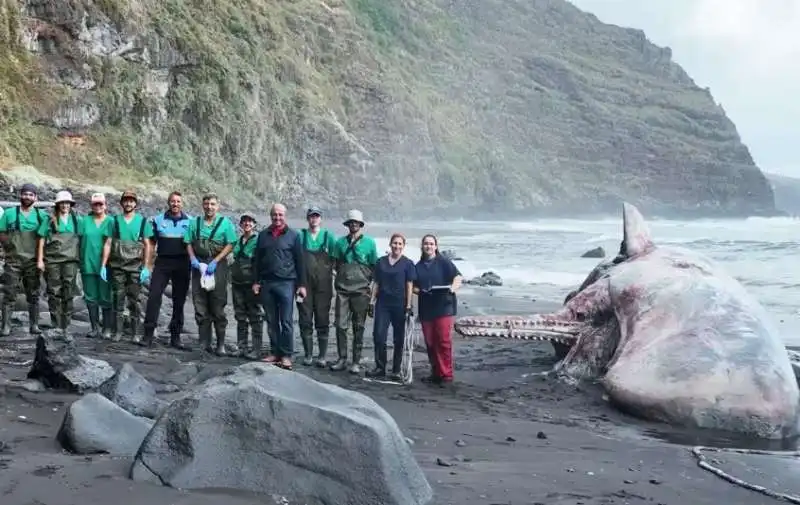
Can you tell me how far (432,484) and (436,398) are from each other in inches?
132

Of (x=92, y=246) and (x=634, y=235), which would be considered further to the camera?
(x=634, y=235)

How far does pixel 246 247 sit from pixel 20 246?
2.63 m

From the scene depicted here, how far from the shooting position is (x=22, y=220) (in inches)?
389

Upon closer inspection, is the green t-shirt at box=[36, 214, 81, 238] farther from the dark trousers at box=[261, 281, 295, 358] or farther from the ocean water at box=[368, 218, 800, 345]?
the ocean water at box=[368, 218, 800, 345]

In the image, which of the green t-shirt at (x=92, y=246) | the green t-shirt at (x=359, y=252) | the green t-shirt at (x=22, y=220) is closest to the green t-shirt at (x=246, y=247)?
the green t-shirt at (x=359, y=252)

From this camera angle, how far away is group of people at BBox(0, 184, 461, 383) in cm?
940

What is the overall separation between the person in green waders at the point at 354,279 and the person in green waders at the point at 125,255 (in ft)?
7.49

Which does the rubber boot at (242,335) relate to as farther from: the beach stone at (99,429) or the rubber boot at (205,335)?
the beach stone at (99,429)

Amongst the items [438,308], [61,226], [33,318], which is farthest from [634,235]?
[33,318]

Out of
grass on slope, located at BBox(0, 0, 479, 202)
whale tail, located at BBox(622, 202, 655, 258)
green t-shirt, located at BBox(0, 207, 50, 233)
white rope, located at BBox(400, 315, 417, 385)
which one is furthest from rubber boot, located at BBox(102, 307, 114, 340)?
grass on slope, located at BBox(0, 0, 479, 202)

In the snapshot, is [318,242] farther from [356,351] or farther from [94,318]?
[94,318]

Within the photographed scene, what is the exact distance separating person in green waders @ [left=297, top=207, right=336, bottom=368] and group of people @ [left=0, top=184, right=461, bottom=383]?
12mm

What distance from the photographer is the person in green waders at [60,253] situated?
9828mm

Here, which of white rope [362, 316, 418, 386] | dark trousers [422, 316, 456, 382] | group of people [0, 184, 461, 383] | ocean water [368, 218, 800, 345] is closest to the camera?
white rope [362, 316, 418, 386]
